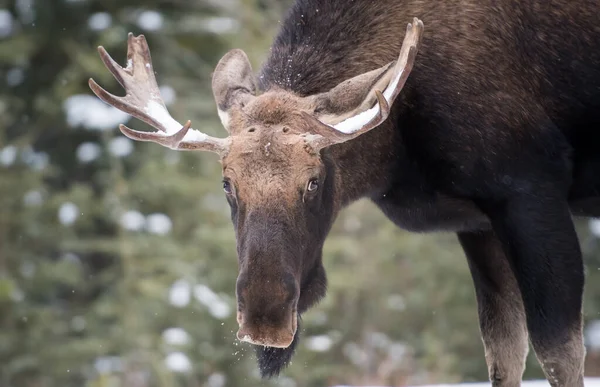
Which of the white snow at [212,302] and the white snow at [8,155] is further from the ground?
the white snow at [8,155]

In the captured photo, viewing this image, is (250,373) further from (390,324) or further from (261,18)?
(261,18)

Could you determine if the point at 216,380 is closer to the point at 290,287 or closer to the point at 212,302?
the point at 212,302

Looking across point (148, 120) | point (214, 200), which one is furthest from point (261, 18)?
point (148, 120)

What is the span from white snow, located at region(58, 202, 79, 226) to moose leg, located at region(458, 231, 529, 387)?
6.22 m

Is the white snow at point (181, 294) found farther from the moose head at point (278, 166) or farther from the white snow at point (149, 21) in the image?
the moose head at point (278, 166)

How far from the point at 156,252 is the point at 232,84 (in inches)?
208

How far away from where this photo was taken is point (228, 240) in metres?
10.4

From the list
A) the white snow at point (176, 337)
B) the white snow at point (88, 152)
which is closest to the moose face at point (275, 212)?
the white snow at point (176, 337)

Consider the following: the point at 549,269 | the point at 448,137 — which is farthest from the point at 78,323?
the point at 549,269

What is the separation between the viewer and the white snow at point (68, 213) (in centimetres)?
1101

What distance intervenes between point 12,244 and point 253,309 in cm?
749

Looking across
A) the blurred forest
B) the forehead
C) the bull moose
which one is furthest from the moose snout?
the blurred forest

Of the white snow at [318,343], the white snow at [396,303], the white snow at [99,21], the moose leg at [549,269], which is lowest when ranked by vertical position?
the white snow at [396,303]

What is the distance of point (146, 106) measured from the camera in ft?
16.3
